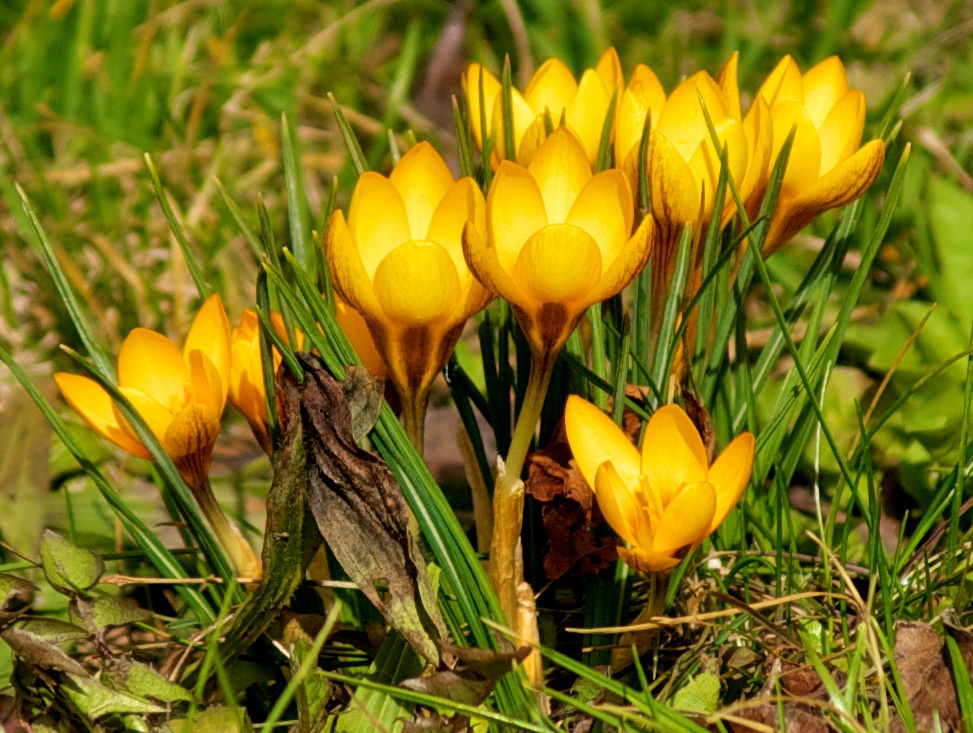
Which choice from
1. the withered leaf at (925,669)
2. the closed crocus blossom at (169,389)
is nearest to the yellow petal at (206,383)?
the closed crocus blossom at (169,389)

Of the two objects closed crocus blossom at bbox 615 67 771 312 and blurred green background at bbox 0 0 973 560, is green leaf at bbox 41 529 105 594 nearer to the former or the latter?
blurred green background at bbox 0 0 973 560

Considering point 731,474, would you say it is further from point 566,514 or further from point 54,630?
point 54,630

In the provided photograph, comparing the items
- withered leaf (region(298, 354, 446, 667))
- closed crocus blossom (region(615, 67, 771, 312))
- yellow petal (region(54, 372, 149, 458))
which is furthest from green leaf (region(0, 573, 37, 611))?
closed crocus blossom (region(615, 67, 771, 312))

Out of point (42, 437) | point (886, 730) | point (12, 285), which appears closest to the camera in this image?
point (886, 730)

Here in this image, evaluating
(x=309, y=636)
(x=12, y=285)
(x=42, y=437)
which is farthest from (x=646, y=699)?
(x=12, y=285)

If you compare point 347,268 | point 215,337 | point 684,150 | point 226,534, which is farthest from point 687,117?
point 226,534

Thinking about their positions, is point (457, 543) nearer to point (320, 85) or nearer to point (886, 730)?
point (886, 730)

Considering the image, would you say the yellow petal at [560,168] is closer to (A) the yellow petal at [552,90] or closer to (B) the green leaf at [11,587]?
(A) the yellow petal at [552,90]
